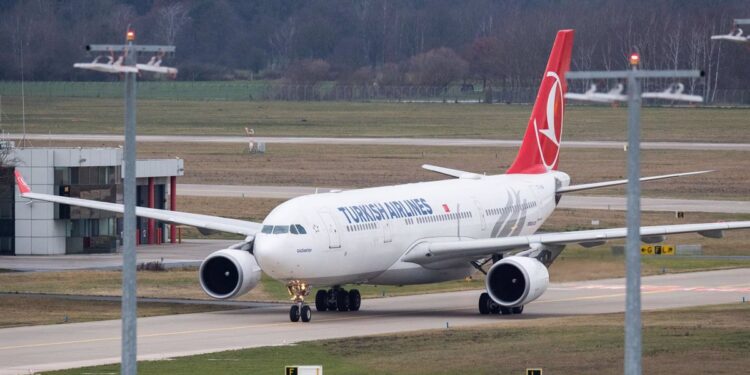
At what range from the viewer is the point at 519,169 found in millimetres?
53812

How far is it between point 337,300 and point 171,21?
7548 centimetres

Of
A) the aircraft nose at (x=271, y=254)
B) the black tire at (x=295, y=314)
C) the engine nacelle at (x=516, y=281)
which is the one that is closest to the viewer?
the aircraft nose at (x=271, y=254)

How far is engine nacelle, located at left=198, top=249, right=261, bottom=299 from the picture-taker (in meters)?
42.2

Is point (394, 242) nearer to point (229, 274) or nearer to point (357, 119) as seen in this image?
point (229, 274)

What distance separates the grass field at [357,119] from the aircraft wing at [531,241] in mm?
73875

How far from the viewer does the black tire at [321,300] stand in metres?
45.2

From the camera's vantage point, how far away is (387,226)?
145 feet

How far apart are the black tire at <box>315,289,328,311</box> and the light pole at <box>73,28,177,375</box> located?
2281cm

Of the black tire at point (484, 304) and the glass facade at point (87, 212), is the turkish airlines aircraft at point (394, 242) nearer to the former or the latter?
the black tire at point (484, 304)

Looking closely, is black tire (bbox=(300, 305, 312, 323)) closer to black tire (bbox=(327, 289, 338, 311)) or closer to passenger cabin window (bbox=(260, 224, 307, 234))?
passenger cabin window (bbox=(260, 224, 307, 234))

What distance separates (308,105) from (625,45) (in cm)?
4422

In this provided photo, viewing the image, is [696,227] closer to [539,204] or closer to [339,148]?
[539,204]

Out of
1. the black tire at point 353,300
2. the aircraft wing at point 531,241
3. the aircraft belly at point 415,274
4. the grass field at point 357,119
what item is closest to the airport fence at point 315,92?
the grass field at point 357,119

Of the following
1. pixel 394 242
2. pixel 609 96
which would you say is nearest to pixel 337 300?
pixel 394 242
